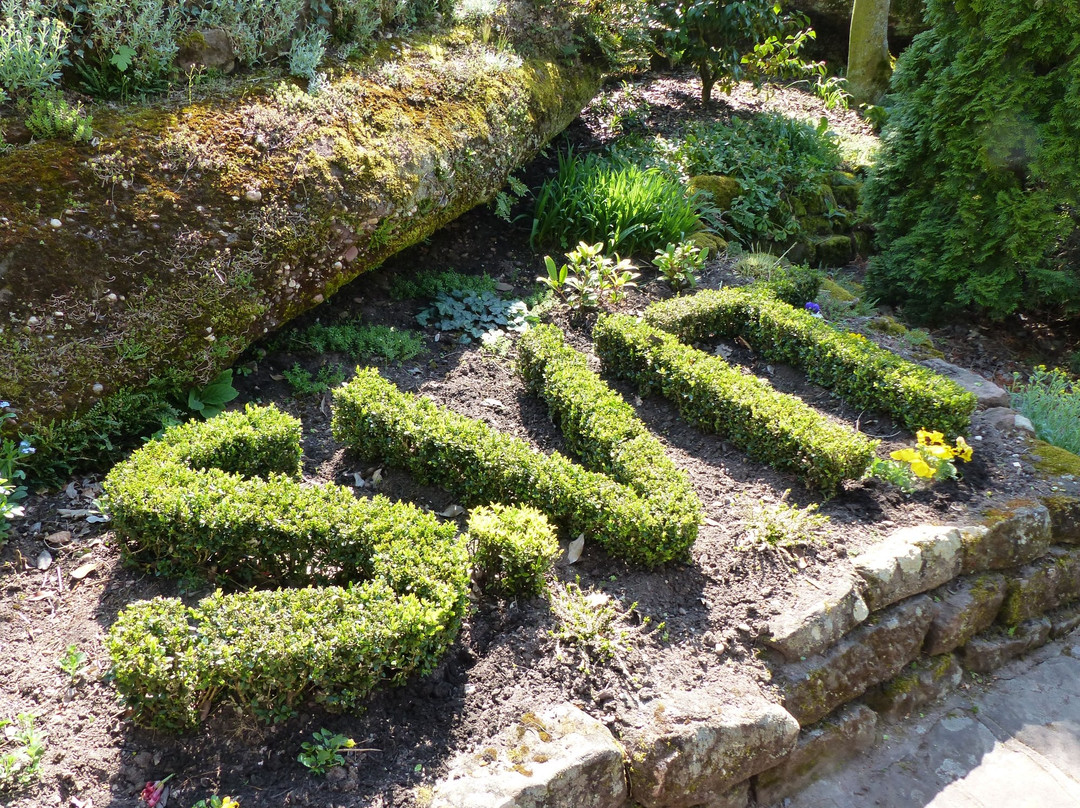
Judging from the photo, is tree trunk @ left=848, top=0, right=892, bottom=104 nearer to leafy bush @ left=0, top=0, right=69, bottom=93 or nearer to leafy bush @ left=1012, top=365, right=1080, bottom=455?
leafy bush @ left=1012, top=365, right=1080, bottom=455

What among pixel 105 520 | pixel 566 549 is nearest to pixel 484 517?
pixel 566 549

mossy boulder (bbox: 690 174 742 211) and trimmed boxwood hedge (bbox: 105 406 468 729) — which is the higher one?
mossy boulder (bbox: 690 174 742 211)

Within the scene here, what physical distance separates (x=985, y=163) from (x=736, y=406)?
328cm

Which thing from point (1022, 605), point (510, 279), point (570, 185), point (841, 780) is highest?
point (570, 185)

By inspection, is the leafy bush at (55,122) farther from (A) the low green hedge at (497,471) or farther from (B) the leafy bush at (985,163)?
(B) the leafy bush at (985,163)

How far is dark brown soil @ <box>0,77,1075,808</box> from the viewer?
8.24ft

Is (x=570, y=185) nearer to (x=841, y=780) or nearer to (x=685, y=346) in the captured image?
(x=685, y=346)

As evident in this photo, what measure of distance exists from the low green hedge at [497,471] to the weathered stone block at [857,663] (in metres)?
0.74

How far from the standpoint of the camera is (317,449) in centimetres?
410

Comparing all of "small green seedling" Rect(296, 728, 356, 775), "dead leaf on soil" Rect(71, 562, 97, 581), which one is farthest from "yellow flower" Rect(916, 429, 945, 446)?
"dead leaf on soil" Rect(71, 562, 97, 581)

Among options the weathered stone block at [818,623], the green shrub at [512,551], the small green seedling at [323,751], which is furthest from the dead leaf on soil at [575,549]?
the small green seedling at [323,751]

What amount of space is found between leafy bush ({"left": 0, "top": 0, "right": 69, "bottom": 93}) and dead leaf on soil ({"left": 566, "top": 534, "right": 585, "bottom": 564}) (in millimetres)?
3459

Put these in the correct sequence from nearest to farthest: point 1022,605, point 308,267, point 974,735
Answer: point 974,735 → point 1022,605 → point 308,267

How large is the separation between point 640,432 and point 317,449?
5.84 feet
